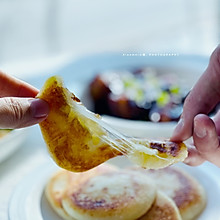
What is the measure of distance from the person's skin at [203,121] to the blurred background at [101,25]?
1867 millimetres

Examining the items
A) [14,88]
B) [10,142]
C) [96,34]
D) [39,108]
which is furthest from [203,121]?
[96,34]

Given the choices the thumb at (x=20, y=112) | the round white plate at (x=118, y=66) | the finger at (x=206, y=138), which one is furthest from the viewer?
the round white plate at (x=118, y=66)

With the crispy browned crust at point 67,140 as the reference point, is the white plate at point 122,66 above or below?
below

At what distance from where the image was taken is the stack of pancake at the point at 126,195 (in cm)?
110

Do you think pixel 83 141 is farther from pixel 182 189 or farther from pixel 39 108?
pixel 182 189

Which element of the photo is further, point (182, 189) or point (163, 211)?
point (182, 189)

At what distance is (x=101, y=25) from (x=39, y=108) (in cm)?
340

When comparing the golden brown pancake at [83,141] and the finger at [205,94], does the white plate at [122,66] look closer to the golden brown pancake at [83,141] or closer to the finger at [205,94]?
the finger at [205,94]

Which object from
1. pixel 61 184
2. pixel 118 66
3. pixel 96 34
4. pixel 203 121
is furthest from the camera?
pixel 96 34

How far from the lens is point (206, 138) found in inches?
41.3

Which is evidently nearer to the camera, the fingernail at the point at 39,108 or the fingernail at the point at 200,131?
the fingernail at the point at 39,108

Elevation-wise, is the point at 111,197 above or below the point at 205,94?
below

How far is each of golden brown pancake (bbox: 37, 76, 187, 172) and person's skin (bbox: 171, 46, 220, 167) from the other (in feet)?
0.23

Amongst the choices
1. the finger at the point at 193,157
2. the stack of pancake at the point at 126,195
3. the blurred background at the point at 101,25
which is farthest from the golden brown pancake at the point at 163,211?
the blurred background at the point at 101,25
